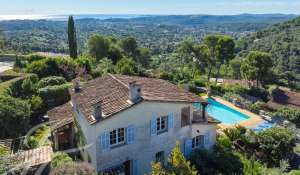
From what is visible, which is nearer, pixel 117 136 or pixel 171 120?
pixel 117 136

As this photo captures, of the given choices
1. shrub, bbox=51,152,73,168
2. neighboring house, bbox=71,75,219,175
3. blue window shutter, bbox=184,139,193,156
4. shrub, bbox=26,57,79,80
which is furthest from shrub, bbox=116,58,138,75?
shrub, bbox=51,152,73,168

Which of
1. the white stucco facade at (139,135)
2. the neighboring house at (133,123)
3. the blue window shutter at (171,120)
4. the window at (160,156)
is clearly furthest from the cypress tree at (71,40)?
the blue window shutter at (171,120)

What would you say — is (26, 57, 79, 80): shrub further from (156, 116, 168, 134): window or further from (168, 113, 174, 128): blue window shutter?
(168, 113, 174, 128): blue window shutter

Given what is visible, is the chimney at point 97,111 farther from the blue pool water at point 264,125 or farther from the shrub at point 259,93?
the shrub at point 259,93

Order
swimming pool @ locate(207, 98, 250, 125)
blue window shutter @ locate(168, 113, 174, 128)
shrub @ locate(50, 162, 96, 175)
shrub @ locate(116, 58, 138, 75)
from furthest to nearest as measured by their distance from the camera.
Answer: shrub @ locate(116, 58, 138, 75) → swimming pool @ locate(207, 98, 250, 125) → blue window shutter @ locate(168, 113, 174, 128) → shrub @ locate(50, 162, 96, 175)

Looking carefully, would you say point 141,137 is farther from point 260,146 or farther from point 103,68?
point 103,68

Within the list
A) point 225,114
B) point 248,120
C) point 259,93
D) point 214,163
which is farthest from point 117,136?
point 259,93

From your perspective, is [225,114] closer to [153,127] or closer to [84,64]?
[84,64]
